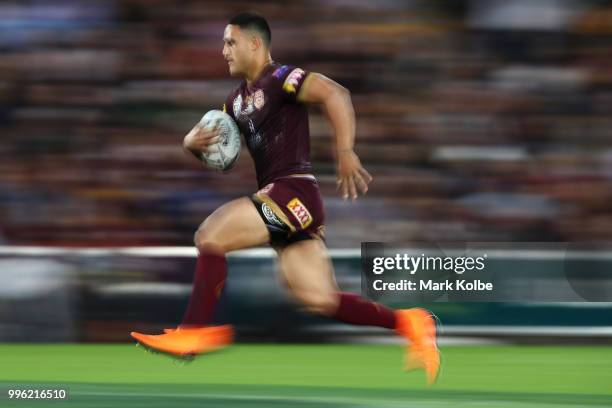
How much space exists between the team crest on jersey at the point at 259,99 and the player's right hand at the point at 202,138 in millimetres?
212

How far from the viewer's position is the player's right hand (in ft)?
18.7

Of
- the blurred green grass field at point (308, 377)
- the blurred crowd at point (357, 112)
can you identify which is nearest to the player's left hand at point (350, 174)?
the blurred green grass field at point (308, 377)

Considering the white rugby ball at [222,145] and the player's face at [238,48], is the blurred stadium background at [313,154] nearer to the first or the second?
the white rugby ball at [222,145]

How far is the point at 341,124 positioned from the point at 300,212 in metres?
0.43

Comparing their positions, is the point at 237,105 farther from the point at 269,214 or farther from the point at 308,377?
the point at 308,377

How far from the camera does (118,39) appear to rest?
1009cm

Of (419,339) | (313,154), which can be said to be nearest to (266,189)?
(419,339)

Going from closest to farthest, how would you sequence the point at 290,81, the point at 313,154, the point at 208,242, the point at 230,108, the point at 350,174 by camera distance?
the point at 350,174 < the point at 208,242 < the point at 290,81 < the point at 230,108 < the point at 313,154

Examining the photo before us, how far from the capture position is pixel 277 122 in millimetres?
5695

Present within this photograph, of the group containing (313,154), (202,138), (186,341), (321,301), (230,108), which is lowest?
(186,341)

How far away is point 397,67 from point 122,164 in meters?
2.28

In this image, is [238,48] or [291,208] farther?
[238,48]

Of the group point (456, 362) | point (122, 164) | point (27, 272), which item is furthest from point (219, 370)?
point (122, 164)

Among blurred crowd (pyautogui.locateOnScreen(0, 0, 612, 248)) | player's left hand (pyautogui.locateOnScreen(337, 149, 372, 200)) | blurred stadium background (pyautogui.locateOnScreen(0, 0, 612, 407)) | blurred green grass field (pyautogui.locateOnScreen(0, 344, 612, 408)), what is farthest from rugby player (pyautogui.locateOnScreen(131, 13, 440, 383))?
blurred crowd (pyautogui.locateOnScreen(0, 0, 612, 248))
